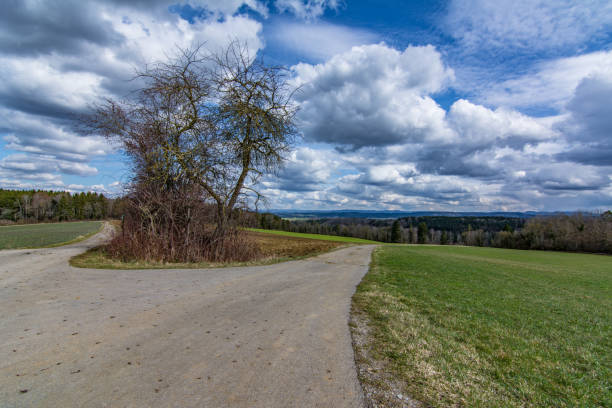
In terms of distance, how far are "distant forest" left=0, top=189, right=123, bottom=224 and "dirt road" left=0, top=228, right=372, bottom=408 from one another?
7917cm

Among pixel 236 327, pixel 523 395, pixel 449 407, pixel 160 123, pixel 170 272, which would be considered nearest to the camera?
pixel 449 407

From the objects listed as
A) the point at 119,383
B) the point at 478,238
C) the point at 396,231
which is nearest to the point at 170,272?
the point at 119,383

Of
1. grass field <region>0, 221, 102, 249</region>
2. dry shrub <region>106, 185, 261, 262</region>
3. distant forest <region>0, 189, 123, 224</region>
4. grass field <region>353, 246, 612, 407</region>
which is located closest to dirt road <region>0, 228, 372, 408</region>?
grass field <region>353, 246, 612, 407</region>

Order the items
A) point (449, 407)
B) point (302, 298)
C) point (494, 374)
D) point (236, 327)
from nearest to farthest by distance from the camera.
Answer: point (449, 407) < point (494, 374) < point (236, 327) < point (302, 298)

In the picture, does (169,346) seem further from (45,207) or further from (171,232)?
(45,207)

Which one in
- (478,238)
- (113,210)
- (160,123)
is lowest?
(478,238)

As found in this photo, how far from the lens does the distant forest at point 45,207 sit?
72.2 m

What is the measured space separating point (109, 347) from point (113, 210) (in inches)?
492

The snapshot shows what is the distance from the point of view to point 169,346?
3.85 metres

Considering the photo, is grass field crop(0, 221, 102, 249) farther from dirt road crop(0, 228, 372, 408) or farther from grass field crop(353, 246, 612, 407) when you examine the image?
grass field crop(353, 246, 612, 407)

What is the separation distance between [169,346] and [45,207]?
101m

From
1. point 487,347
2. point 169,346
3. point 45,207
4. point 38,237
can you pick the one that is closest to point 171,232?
point 169,346

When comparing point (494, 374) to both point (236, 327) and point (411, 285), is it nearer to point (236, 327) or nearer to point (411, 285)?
point (236, 327)

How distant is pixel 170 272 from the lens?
920cm
